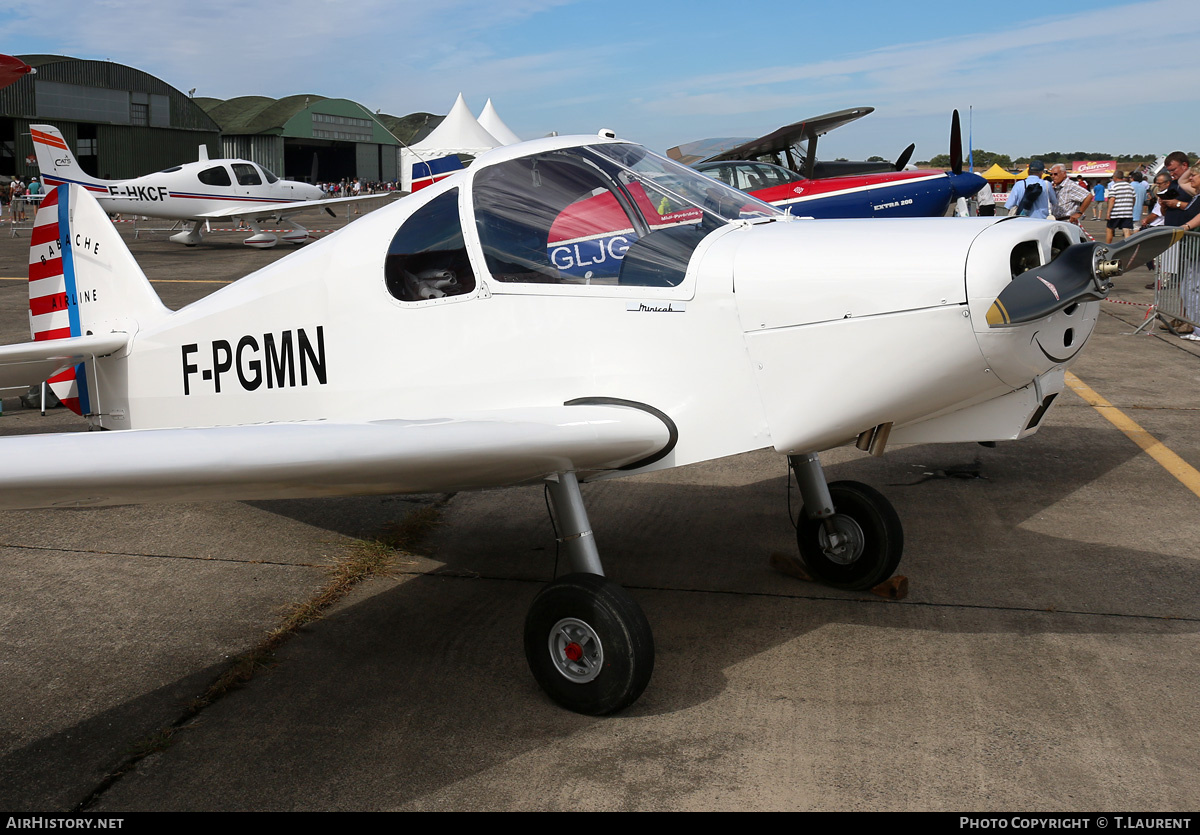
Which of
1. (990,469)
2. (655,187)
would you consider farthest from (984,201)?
(655,187)

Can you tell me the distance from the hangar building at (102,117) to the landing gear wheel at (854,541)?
173ft

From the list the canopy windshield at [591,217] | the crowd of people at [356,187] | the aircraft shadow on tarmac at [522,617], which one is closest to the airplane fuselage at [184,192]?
the aircraft shadow on tarmac at [522,617]

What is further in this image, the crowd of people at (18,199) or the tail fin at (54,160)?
the crowd of people at (18,199)

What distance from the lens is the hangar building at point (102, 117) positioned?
165 ft

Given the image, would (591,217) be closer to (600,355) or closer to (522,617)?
(600,355)

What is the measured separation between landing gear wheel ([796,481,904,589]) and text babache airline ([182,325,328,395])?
2.33 meters

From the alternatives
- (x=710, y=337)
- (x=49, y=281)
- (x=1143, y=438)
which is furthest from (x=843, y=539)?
(x=49, y=281)

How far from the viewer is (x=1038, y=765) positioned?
9.78ft

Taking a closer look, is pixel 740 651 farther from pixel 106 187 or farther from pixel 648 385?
pixel 106 187

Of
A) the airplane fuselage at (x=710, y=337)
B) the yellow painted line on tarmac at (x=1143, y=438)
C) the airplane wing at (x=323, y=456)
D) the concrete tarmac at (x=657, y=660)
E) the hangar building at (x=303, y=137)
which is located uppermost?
the hangar building at (x=303, y=137)

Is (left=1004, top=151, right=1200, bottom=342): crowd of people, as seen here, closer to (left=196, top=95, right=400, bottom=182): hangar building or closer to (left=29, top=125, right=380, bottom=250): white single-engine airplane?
(left=29, top=125, right=380, bottom=250): white single-engine airplane

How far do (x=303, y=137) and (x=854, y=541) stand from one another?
2509 inches

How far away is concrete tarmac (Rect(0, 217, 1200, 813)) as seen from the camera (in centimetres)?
294

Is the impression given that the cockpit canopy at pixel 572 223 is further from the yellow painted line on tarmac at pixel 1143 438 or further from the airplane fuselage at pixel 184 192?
the airplane fuselage at pixel 184 192
